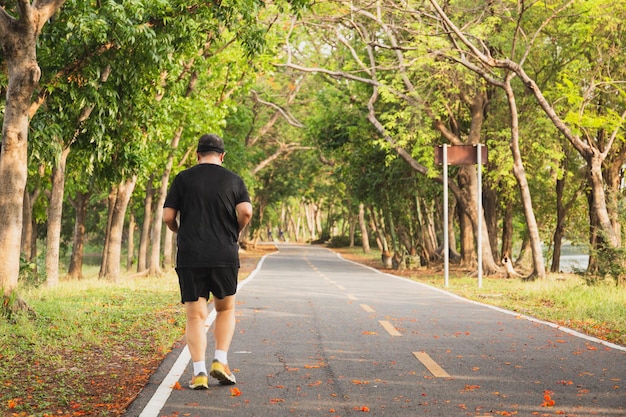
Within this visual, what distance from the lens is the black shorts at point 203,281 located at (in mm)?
6945

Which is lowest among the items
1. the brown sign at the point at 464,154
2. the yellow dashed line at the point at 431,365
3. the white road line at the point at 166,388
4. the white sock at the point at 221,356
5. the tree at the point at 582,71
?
the white road line at the point at 166,388

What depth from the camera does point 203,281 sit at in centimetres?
701

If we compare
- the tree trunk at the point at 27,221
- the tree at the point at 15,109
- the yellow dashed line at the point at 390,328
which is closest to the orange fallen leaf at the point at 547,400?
the yellow dashed line at the point at 390,328

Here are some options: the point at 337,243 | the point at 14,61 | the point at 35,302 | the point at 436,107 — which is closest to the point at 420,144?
the point at 436,107

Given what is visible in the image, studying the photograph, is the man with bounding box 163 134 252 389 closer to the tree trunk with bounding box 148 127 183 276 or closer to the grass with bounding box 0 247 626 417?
the grass with bounding box 0 247 626 417

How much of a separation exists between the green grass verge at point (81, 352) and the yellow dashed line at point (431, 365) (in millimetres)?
2621

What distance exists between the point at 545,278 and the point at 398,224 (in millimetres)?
13476

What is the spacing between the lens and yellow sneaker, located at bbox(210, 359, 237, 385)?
7.04 meters

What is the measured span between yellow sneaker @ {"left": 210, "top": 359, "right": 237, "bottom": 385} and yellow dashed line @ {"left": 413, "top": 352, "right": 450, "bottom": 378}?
185cm

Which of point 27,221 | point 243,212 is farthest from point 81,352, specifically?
point 27,221

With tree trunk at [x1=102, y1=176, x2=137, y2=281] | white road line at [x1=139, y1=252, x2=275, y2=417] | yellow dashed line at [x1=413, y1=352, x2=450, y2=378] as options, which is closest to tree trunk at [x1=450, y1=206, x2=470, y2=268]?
tree trunk at [x1=102, y1=176, x2=137, y2=281]

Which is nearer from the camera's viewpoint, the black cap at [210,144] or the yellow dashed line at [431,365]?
the black cap at [210,144]

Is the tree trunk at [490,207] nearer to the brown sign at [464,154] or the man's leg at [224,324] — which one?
the brown sign at [464,154]

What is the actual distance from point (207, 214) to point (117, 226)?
18079mm
